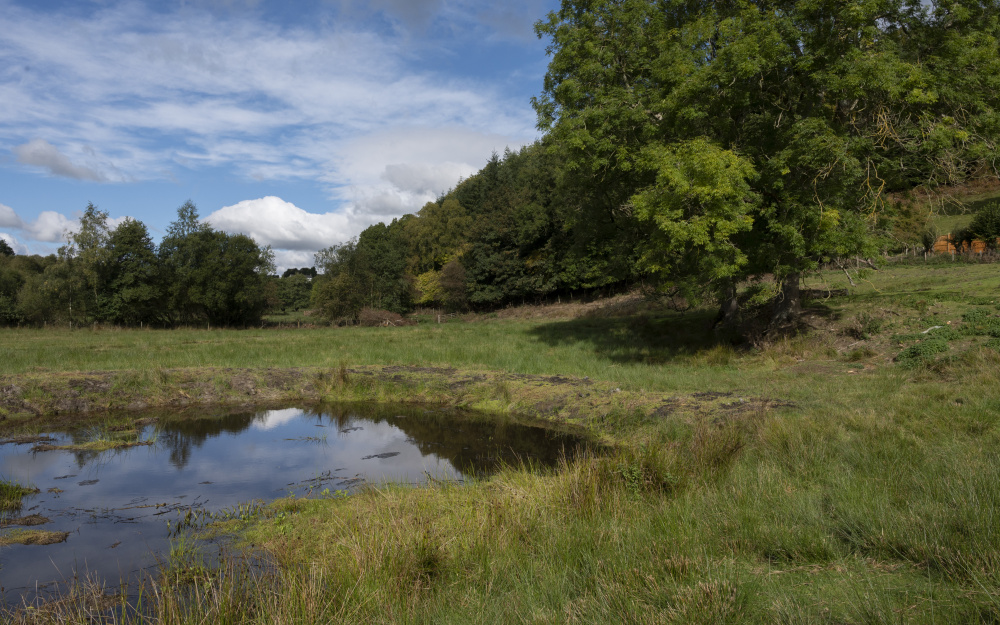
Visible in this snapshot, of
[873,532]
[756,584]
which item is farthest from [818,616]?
[873,532]

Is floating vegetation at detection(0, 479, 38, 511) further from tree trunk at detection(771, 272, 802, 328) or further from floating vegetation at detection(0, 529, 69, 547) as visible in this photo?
tree trunk at detection(771, 272, 802, 328)

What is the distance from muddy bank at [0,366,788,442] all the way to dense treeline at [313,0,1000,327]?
4903 millimetres

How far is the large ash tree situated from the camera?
14.1m

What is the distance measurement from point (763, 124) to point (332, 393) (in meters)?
15.2

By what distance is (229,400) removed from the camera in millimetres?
16109

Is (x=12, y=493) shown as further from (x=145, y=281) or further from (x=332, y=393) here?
(x=145, y=281)

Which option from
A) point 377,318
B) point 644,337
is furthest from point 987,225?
point 377,318

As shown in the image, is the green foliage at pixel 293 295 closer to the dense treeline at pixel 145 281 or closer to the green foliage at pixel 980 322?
the dense treeline at pixel 145 281

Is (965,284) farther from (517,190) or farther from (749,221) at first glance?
(517,190)

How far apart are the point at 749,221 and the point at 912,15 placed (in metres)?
7.85

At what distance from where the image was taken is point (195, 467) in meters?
10.3

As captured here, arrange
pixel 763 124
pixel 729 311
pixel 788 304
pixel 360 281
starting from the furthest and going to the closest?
pixel 360 281
pixel 729 311
pixel 788 304
pixel 763 124

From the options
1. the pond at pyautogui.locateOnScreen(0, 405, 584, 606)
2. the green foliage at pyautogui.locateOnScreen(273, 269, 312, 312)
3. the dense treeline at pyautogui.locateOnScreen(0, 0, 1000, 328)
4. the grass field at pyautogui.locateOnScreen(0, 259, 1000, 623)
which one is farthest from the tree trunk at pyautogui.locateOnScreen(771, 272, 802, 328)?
the green foliage at pyautogui.locateOnScreen(273, 269, 312, 312)

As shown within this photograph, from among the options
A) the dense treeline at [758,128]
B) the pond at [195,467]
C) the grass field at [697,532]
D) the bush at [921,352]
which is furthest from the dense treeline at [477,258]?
the grass field at [697,532]
